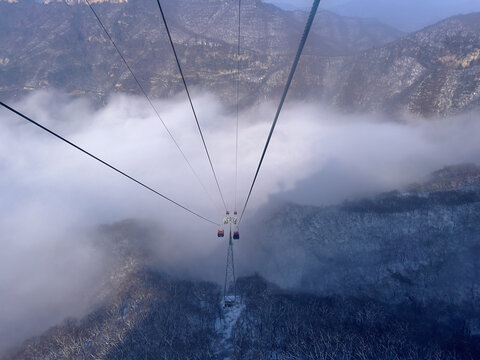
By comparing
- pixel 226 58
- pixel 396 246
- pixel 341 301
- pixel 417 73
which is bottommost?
pixel 341 301

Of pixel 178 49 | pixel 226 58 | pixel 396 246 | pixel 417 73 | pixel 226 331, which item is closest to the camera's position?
pixel 396 246

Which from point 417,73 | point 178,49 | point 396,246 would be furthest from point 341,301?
point 178,49

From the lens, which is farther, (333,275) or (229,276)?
(229,276)

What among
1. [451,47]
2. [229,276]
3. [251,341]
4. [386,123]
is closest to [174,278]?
[229,276]

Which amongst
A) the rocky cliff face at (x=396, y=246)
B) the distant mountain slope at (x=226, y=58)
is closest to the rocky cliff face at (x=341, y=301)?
the rocky cliff face at (x=396, y=246)

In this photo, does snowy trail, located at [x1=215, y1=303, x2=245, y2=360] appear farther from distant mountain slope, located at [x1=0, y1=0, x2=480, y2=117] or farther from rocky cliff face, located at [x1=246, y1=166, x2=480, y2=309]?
distant mountain slope, located at [x1=0, y1=0, x2=480, y2=117]

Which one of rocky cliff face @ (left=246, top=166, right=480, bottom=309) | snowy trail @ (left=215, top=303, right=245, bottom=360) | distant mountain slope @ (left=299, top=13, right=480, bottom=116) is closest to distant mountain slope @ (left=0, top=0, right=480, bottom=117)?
Result: distant mountain slope @ (left=299, top=13, right=480, bottom=116)

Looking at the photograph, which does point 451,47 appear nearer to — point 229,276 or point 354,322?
point 354,322

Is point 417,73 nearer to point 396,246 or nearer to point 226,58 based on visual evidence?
point 396,246
